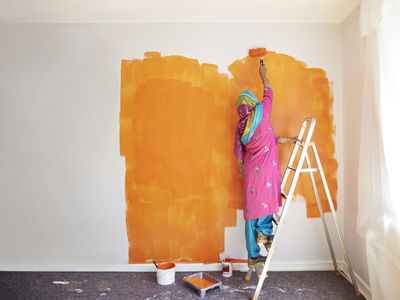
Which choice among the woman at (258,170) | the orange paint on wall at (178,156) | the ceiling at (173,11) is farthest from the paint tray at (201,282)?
the ceiling at (173,11)

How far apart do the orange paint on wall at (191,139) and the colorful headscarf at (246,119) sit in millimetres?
210

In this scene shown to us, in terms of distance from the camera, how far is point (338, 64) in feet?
8.86

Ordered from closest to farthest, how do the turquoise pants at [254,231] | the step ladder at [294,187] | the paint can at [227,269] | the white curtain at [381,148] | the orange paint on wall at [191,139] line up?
the white curtain at [381,148] → the step ladder at [294,187] → the turquoise pants at [254,231] → the paint can at [227,269] → the orange paint on wall at [191,139]

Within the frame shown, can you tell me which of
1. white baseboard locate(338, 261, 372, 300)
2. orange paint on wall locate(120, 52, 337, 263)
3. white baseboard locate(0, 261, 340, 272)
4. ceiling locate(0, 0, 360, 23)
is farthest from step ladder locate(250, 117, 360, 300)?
ceiling locate(0, 0, 360, 23)

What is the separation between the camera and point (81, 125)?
108 inches

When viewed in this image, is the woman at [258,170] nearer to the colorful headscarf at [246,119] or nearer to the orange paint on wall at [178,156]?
the colorful headscarf at [246,119]

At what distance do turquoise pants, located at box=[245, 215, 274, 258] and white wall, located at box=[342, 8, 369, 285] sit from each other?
0.74 meters

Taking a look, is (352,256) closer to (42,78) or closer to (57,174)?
(57,174)

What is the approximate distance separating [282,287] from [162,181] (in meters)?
1.35

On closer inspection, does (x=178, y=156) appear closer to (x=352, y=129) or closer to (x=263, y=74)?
(x=263, y=74)

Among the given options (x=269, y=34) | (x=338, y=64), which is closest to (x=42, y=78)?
(x=269, y=34)

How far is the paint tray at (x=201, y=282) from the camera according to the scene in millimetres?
2289

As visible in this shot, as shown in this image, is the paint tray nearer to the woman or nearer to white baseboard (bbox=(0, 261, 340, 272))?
white baseboard (bbox=(0, 261, 340, 272))

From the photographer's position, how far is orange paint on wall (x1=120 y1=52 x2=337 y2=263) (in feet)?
8.86
